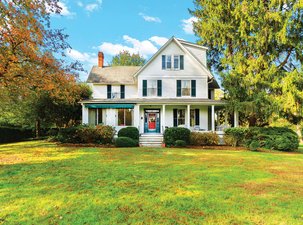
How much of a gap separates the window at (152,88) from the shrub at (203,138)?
5953 mm

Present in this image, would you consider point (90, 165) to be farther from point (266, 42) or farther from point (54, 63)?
point (266, 42)

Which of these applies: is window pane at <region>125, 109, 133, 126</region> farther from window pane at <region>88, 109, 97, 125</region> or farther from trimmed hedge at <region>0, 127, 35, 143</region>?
trimmed hedge at <region>0, 127, 35, 143</region>

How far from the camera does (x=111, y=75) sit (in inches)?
909

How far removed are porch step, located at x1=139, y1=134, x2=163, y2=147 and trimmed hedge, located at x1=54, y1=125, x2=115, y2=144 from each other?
9.51 ft

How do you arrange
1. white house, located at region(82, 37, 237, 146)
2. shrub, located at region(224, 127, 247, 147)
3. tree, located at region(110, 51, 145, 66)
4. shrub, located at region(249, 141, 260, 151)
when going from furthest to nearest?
tree, located at region(110, 51, 145, 66)
white house, located at region(82, 37, 237, 146)
shrub, located at region(224, 127, 247, 147)
shrub, located at region(249, 141, 260, 151)

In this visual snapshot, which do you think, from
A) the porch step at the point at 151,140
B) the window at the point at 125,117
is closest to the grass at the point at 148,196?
the porch step at the point at 151,140

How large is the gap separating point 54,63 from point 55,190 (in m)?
10.4

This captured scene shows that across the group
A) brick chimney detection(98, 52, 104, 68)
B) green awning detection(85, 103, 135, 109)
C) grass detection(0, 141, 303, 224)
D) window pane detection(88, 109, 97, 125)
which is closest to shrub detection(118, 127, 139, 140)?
green awning detection(85, 103, 135, 109)

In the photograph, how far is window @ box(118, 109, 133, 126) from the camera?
68.0 ft

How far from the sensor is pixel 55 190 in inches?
217

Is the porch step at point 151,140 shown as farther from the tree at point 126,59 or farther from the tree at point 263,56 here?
the tree at point 126,59

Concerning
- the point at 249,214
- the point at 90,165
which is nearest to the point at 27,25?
the point at 90,165

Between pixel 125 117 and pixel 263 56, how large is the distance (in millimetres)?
13192

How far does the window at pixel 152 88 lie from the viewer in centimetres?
2059
